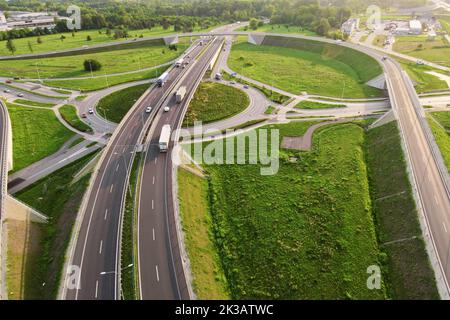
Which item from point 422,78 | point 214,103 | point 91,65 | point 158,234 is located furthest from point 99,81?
point 422,78

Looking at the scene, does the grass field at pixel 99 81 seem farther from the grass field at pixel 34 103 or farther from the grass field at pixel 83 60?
the grass field at pixel 34 103

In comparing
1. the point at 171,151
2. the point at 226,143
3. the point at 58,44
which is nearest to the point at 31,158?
the point at 171,151

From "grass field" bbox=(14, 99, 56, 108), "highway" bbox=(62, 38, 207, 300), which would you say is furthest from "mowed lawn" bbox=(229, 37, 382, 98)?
"grass field" bbox=(14, 99, 56, 108)

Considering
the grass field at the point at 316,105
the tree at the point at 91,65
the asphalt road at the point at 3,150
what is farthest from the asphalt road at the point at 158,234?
the tree at the point at 91,65

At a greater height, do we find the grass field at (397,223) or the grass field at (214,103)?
the grass field at (214,103)
